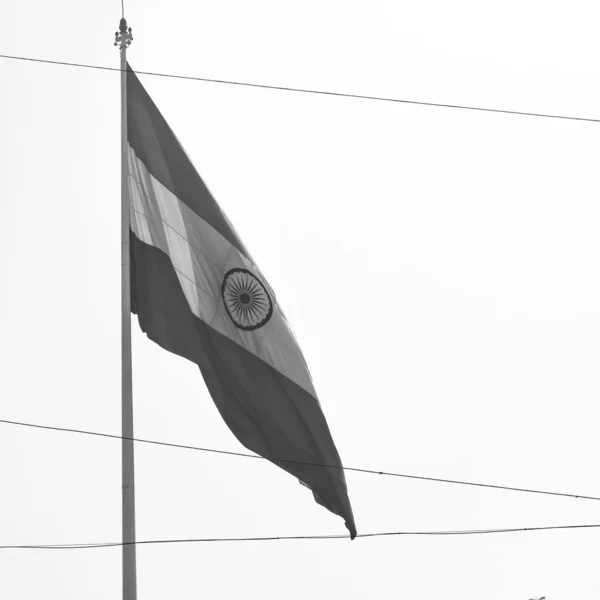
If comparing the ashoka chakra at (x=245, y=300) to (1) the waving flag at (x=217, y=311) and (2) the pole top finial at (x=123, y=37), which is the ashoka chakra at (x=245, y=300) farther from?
(2) the pole top finial at (x=123, y=37)

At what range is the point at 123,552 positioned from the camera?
38.7 feet

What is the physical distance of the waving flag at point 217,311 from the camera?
12.9m

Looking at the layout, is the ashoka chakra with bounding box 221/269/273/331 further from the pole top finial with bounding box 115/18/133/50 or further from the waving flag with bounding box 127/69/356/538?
the pole top finial with bounding box 115/18/133/50

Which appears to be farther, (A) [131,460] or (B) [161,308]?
(B) [161,308]

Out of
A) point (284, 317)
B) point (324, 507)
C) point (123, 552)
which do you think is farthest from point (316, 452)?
point (123, 552)

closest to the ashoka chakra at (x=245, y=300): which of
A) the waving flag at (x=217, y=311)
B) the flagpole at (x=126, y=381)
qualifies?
the waving flag at (x=217, y=311)

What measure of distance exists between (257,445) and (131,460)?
4.76ft

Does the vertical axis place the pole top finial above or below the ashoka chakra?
above

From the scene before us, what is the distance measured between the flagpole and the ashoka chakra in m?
1.21

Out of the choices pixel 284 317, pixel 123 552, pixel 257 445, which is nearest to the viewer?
pixel 123 552

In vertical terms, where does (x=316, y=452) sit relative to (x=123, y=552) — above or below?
above

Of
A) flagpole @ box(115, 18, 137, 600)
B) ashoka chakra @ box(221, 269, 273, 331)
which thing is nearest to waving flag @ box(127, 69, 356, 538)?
ashoka chakra @ box(221, 269, 273, 331)

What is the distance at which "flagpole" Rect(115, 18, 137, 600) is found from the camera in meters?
11.8

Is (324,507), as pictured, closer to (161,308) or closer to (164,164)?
(161,308)
